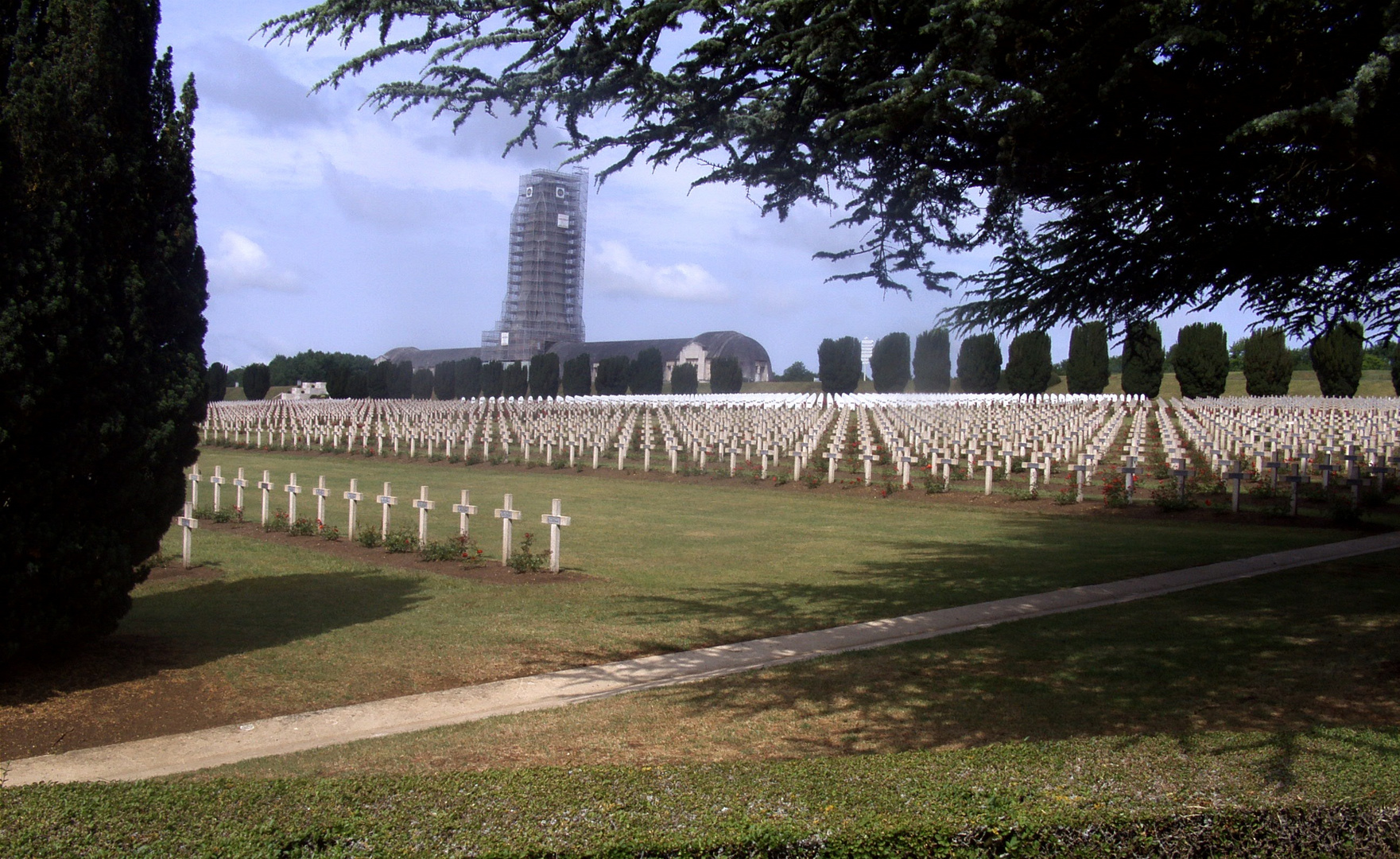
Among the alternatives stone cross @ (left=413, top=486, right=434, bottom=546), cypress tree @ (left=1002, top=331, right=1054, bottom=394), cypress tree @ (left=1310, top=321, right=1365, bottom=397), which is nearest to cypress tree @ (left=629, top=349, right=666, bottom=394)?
cypress tree @ (left=1002, top=331, right=1054, bottom=394)

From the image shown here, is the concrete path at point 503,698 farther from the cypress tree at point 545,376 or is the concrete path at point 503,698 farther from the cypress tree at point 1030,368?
the cypress tree at point 545,376

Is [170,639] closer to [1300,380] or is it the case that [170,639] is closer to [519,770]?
[519,770]

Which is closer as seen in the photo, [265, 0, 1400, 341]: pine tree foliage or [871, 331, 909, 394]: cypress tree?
[265, 0, 1400, 341]: pine tree foliage

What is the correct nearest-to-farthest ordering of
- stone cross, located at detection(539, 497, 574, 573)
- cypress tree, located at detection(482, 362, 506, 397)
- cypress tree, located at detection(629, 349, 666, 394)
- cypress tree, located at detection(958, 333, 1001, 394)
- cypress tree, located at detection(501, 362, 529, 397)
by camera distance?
stone cross, located at detection(539, 497, 574, 573)
cypress tree, located at detection(958, 333, 1001, 394)
cypress tree, located at detection(629, 349, 666, 394)
cypress tree, located at detection(501, 362, 529, 397)
cypress tree, located at detection(482, 362, 506, 397)

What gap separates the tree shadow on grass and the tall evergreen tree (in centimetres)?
28

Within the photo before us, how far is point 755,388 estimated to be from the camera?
7406 cm

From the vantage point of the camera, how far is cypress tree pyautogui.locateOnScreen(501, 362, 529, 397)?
207 feet

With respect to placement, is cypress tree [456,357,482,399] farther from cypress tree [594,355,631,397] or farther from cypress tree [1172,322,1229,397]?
cypress tree [1172,322,1229,397]

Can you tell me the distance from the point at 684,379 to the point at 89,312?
5531 cm

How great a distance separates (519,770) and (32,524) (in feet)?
13.5

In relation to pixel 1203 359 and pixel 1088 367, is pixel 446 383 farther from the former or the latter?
pixel 1203 359

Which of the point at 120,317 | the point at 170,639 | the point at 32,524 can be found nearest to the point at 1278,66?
the point at 120,317

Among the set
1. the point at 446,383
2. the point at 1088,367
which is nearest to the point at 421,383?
the point at 446,383

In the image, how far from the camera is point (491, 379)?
65.5 meters
